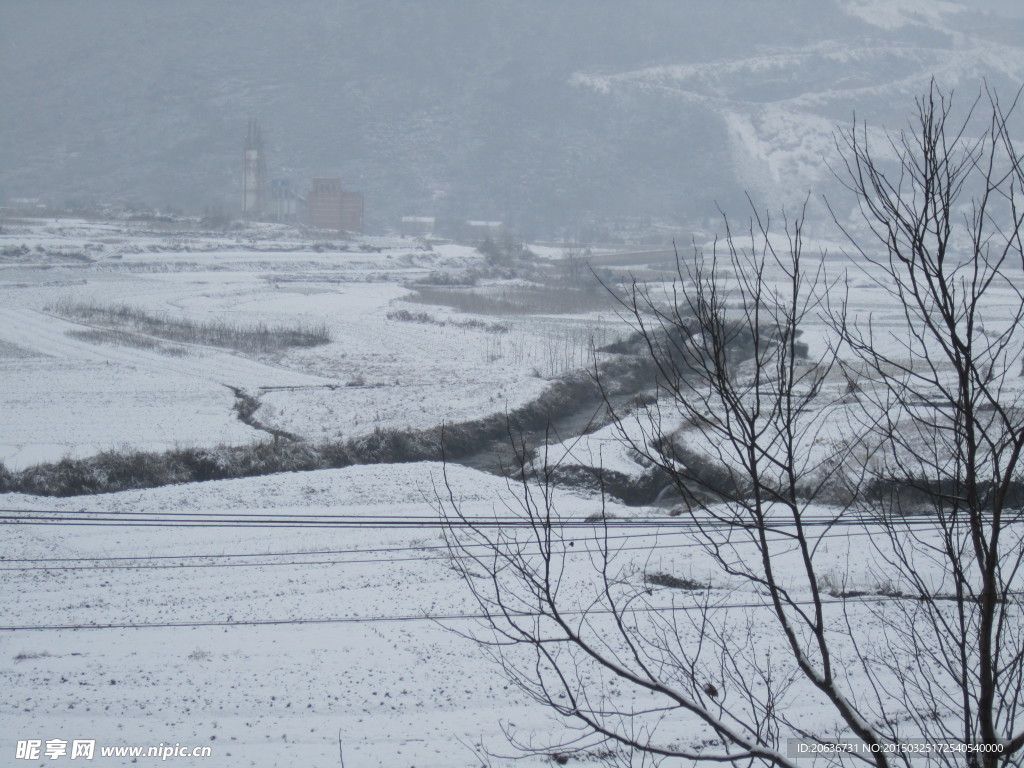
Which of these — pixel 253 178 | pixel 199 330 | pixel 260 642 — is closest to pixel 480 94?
pixel 253 178

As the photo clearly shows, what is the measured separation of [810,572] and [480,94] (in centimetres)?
12632

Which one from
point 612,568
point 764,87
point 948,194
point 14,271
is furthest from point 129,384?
point 764,87

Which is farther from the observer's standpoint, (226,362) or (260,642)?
(226,362)

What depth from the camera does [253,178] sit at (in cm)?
6962

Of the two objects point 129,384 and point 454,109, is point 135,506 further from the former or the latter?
point 454,109

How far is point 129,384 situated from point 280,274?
22.2 metres

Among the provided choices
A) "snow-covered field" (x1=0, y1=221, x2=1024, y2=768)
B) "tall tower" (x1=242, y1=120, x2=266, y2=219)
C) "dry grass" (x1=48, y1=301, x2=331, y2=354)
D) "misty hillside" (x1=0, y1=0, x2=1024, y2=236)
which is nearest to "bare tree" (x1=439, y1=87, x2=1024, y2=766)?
"snow-covered field" (x1=0, y1=221, x2=1024, y2=768)

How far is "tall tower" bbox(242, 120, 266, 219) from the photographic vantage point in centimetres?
6819

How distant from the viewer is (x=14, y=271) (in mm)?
35969

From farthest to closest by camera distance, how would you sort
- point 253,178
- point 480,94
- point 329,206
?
point 480,94
point 253,178
point 329,206

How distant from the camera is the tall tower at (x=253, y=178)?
224 feet

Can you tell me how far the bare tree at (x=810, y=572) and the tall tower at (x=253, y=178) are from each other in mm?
60780

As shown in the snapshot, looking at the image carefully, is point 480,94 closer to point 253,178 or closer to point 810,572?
point 253,178

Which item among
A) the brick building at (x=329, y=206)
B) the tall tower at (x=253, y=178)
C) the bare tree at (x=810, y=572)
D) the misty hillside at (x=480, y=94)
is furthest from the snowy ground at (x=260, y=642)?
the misty hillside at (x=480, y=94)
